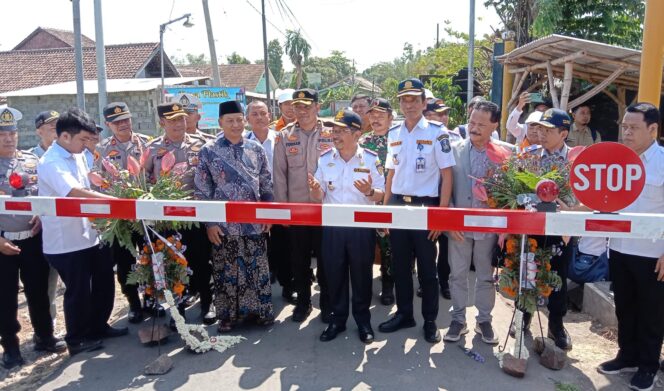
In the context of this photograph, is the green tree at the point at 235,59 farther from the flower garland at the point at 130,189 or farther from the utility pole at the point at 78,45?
the flower garland at the point at 130,189

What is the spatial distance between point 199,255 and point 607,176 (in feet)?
10.9

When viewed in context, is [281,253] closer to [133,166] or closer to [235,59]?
[133,166]

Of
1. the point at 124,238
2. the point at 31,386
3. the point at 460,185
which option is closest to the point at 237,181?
the point at 124,238

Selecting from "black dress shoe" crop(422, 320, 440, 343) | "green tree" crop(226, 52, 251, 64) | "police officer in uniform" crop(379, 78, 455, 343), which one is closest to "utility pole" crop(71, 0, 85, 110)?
"police officer in uniform" crop(379, 78, 455, 343)

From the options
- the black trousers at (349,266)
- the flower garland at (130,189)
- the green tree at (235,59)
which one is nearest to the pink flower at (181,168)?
the flower garland at (130,189)

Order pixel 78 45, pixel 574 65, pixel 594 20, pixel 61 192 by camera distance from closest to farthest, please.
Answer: pixel 61 192, pixel 78 45, pixel 574 65, pixel 594 20

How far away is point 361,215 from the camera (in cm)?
323

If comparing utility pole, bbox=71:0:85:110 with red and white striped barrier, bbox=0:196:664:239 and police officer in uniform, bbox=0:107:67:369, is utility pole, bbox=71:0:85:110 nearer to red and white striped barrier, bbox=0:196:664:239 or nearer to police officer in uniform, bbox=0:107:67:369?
police officer in uniform, bbox=0:107:67:369

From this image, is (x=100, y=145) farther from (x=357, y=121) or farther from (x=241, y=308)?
(x=357, y=121)

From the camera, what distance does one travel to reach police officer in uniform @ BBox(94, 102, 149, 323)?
15.3 ft

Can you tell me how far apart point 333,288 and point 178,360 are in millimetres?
1315

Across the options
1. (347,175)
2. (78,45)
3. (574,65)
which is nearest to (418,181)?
(347,175)

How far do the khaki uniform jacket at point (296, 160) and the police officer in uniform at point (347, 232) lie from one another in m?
0.46

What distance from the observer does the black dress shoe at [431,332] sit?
13.1ft
